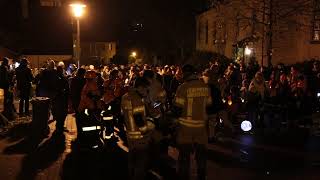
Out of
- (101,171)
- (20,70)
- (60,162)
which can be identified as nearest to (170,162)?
(101,171)

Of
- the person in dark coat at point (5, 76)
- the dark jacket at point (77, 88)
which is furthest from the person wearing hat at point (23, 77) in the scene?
the dark jacket at point (77, 88)

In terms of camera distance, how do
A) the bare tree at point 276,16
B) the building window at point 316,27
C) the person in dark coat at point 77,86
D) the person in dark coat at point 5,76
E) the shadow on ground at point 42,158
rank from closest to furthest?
the shadow on ground at point 42,158 → the person in dark coat at point 77,86 → the person in dark coat at point 5,76 → the bare tree at point 276,16 → the building window at point 316,27

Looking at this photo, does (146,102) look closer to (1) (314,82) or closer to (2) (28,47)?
(1) (314,82)

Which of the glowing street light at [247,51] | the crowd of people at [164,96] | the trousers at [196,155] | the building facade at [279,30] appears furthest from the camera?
the glowing street light at [247,51]

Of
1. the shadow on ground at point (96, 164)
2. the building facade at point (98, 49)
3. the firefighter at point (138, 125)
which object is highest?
the building facade at point (98, 49)

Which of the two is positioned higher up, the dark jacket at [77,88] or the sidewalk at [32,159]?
the dark jacket at [77,88]

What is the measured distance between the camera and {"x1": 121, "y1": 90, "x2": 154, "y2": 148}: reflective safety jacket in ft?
24.7

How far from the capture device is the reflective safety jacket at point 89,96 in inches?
463

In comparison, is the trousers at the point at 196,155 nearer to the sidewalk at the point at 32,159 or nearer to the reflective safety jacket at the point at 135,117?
the reflective safety jacket at the point at 135,117

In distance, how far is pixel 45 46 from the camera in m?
46.7

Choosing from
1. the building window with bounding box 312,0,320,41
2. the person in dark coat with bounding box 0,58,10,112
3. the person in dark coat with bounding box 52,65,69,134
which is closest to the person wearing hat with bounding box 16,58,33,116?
the person in dark coat with bounding box 0,58,10,112

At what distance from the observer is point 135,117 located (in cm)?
755

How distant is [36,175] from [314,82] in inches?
391

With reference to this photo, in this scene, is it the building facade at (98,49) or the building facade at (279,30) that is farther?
the building facade at (98,49)
